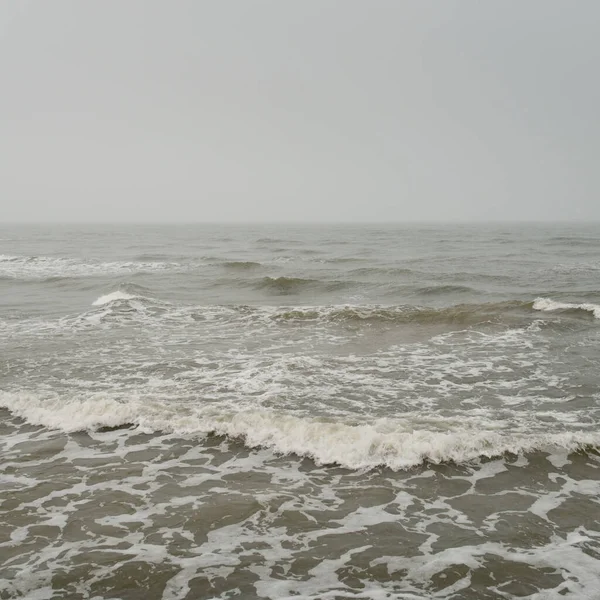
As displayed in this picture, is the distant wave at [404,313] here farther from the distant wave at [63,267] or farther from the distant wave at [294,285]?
the distant wave at [63,267]

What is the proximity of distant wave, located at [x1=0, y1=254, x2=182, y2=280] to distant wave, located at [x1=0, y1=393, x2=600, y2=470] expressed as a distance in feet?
69.0

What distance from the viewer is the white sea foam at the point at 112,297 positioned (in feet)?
66.8

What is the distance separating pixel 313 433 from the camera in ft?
26.7

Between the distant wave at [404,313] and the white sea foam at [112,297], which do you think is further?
the white sea foam at [112,297]

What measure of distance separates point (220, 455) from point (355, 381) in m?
4.13

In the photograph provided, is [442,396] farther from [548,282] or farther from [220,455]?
[548,282]

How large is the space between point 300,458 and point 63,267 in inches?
1189

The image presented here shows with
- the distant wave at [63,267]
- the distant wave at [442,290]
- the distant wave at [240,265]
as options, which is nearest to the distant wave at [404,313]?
the distant wave at [442,290]

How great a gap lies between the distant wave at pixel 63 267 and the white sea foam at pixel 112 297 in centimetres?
820

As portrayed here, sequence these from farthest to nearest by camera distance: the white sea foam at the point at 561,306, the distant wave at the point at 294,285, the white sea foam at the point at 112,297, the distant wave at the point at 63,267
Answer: the distant wave at the point at 63,267, the distant wave at the point at 294,285, the white sea foam at the point at 112,297, the white sea foam at the point at 561,306

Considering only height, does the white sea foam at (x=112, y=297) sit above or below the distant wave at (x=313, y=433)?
above

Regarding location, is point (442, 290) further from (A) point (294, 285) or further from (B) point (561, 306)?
(A) point (294, 285)

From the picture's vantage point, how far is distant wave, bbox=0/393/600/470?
24.7 feet

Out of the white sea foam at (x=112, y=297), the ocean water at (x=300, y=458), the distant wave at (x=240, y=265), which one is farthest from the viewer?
the distant wave at (x=240, y=265)
